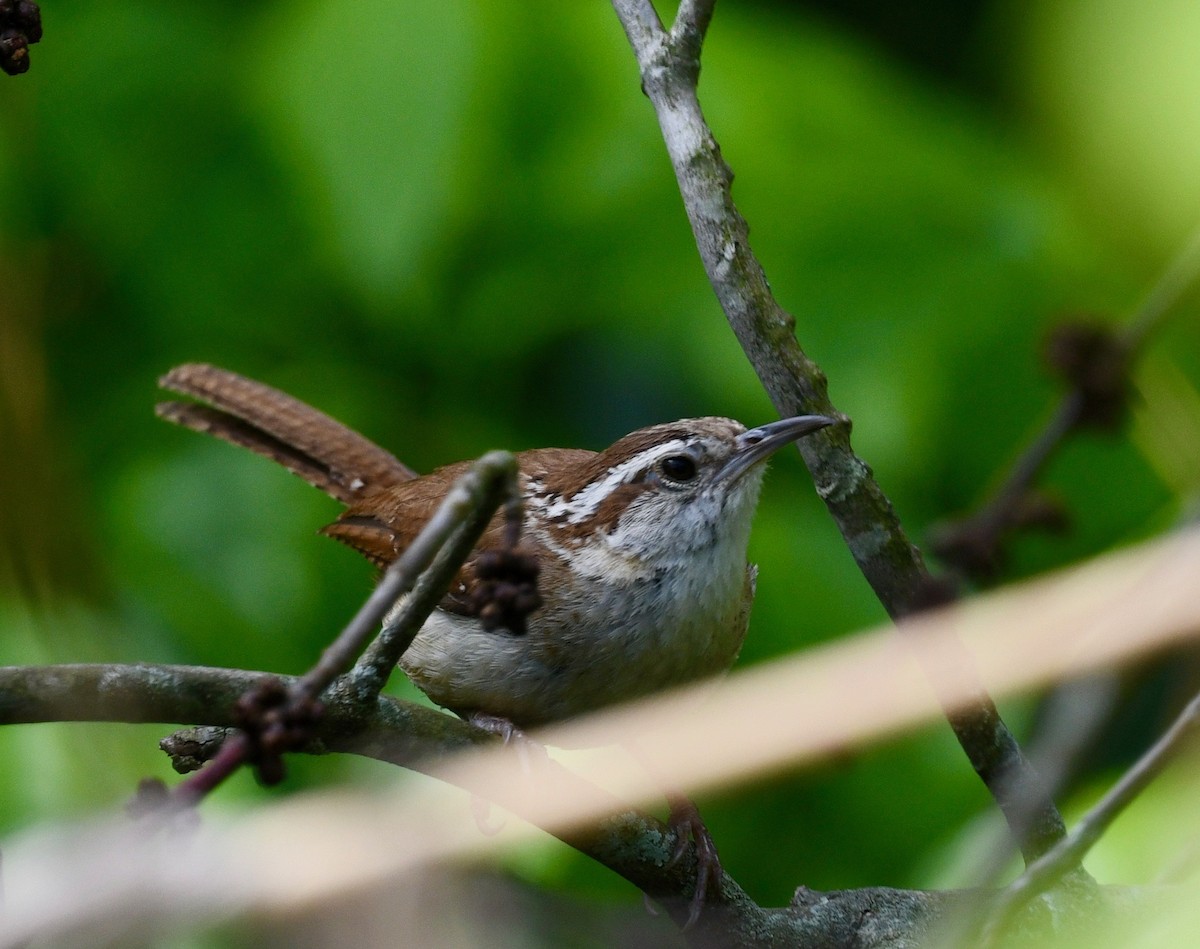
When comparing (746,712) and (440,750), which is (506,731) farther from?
(440,750)

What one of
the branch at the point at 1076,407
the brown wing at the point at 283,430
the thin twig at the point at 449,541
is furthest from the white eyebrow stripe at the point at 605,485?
the thin twig at the point at 449,541

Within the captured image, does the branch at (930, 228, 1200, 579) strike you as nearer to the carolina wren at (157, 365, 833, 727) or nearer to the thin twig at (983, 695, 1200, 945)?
the carolina wren at (157, 365, 833, 727)

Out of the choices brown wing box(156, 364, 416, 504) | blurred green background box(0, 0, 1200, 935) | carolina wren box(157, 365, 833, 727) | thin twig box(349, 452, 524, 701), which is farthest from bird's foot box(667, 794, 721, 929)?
brown wing box(156, 364, 416, 504)

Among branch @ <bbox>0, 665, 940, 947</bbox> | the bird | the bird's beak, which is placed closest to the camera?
branch @ <bbox>0, 665, 940, 947</bbox>

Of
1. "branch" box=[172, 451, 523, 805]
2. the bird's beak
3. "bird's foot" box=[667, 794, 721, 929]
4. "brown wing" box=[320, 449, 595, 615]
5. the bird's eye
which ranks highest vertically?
"branch" box=[172, 451, 523, 805]

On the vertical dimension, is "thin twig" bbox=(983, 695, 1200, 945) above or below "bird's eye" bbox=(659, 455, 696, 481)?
above

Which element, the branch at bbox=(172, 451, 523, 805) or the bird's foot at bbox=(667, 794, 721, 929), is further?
the bird's foot at bbox=(667, 794, 721, 929)

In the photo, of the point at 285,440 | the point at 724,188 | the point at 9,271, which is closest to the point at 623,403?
the point at 285,440

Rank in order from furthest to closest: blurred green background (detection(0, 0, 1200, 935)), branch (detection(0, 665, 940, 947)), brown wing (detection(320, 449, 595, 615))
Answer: blurred green background (detection(0, 0, 1200, 935)) → brown wing (detection(320, 449, 595, 615)) → branch (detection(0, 665, 940, 947))

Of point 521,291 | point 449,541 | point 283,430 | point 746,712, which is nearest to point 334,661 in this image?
point 449,541
